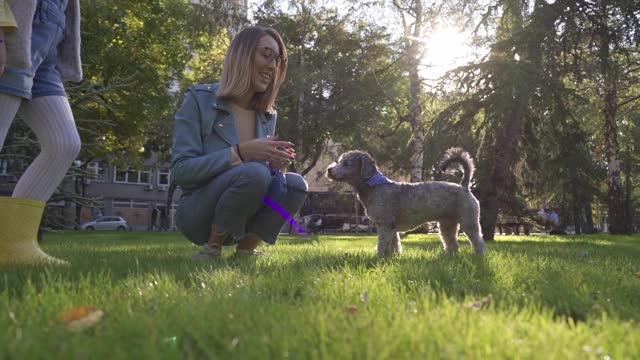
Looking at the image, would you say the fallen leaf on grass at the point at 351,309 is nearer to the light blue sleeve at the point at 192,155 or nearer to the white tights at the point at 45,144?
the light blue sleeve at the point at 192,155

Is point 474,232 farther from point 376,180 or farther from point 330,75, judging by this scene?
point 330,75

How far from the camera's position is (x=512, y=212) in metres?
18.5

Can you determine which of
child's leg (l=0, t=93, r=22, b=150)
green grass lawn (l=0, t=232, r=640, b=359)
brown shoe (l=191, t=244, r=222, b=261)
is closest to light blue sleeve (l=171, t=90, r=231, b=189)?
brown shoe (l=191, t=244, r=222, b=261)

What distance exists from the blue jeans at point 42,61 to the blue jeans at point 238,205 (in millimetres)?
1451

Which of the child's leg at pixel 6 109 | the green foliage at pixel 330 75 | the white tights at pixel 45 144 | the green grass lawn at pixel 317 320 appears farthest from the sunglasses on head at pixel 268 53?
the green foliage at pixel 330 75

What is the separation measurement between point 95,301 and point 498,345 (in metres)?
1.67

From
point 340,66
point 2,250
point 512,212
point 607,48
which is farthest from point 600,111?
point 2,250

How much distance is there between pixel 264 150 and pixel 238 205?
54 cm

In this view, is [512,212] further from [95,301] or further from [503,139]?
[95,301]

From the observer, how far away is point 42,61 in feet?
12.4

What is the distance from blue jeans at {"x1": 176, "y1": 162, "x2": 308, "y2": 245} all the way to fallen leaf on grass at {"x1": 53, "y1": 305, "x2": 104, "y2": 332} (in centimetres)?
246

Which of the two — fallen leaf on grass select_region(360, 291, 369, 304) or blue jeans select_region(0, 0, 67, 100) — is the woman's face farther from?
fallen leaf on grass select_region(360, 291, 369, 304)

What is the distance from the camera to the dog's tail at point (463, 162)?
22.9 ft

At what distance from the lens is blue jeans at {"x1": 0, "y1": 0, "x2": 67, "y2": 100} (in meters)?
3.43
